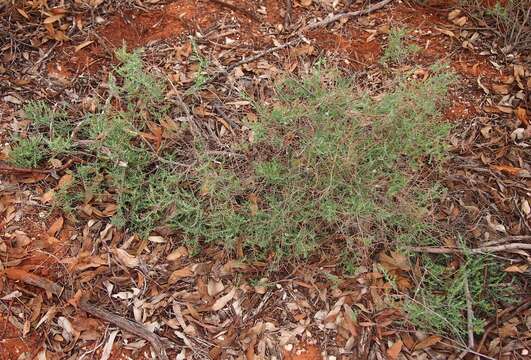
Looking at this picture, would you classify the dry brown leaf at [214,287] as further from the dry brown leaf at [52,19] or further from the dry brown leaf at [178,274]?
the dry brown leaf at [52,19]

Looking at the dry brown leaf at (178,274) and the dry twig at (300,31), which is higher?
the dry twig at (300,31)

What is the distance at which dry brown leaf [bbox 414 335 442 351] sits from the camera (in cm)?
219

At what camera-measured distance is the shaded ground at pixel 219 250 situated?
2225 mm

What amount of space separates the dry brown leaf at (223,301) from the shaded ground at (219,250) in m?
0.02

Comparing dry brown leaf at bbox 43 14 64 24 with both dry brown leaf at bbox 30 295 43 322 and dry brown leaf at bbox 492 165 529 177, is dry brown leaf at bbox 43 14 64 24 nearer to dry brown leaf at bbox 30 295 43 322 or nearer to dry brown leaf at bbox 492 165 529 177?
dry brown leaf at bbox 30 295 43 322

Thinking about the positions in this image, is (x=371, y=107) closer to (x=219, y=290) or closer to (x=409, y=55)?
(x=409, y=55)

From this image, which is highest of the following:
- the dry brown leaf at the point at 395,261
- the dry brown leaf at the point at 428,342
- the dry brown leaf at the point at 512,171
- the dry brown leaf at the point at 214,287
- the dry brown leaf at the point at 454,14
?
the dry brown leaf at the point at 454,14

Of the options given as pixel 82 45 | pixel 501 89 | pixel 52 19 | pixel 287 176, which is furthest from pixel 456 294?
pixel 52 19

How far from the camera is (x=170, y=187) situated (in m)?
2.42

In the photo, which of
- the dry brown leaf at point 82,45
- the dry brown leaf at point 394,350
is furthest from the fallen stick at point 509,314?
the dry brown leaf at point 82,45

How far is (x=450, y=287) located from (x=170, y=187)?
4.17ft

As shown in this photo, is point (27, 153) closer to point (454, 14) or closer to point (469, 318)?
point (469, 318)

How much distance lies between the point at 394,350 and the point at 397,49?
1.53m

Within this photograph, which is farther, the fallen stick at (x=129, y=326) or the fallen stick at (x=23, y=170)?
the fallen stick at (x=23, y=170)
